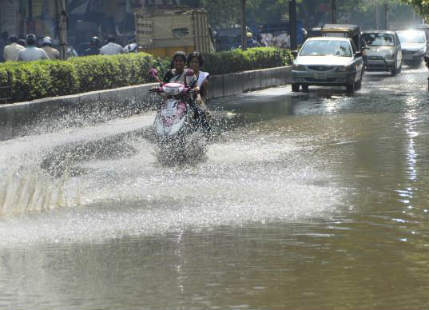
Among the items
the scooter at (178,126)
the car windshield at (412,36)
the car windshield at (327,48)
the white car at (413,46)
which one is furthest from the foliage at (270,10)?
the scooter at (178,126)

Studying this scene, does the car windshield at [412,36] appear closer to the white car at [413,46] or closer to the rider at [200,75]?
the white car at [413,46]

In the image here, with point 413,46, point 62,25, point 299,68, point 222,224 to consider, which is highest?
point 62,25

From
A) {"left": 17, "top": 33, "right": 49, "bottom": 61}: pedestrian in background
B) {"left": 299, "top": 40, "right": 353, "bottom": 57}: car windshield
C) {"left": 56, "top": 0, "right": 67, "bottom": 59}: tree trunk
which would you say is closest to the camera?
{"left": 17, "top": 33, "right": 49, "bottom": 61}: pedestrian in background

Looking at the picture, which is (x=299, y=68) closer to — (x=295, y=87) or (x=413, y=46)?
(x=295, y=87)

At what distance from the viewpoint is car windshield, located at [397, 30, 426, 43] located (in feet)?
187

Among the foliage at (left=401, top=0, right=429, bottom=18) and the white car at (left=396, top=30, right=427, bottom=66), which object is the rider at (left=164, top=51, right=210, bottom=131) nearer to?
the foliage at (left=401, top=0, right=429, bottom=18)

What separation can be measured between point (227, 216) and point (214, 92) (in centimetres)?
1971

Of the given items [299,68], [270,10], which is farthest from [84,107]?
[270,10]

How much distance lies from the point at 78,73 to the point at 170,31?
18.6 metres

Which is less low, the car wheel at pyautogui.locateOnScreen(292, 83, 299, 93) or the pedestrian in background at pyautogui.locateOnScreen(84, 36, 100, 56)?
the pedestrian in background at pyautogui.locateOnScreen(84, 36, 100, 56)

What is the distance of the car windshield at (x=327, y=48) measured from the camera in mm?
32375

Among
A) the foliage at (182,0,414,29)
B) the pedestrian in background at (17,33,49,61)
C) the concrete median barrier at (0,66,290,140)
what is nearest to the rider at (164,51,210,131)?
the concrete median barrier at (0,66,290,140)

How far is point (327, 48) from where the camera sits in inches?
1286

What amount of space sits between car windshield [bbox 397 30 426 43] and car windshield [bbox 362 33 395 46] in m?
9.72
